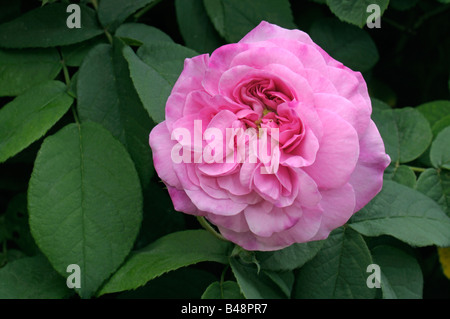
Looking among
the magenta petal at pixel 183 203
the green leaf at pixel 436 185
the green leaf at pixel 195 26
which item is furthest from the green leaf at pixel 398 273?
the green leaf at pixel 195 26

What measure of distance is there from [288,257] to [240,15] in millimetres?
443

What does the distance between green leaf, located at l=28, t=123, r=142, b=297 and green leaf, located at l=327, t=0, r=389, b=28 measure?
409 millimetres

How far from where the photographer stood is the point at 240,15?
0.97 m

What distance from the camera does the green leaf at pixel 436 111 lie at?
104 cm

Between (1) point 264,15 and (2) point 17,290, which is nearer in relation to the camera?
(2) point 17,290

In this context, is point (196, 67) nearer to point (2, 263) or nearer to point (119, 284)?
point (119, 284)

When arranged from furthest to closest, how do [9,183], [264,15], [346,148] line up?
1. [9,183]
2. [264,15]
3. [346,148]

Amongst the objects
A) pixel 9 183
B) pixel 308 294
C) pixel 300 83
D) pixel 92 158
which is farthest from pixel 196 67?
pixel 9 183

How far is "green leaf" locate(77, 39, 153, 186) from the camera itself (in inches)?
34.4

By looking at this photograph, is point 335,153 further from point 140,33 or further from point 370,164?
point 140,33

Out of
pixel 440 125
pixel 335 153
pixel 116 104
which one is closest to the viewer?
pixel 335 153

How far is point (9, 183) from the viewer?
1.07 m

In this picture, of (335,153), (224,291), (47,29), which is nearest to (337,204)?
(335,153)

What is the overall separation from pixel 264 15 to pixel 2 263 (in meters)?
0.69
